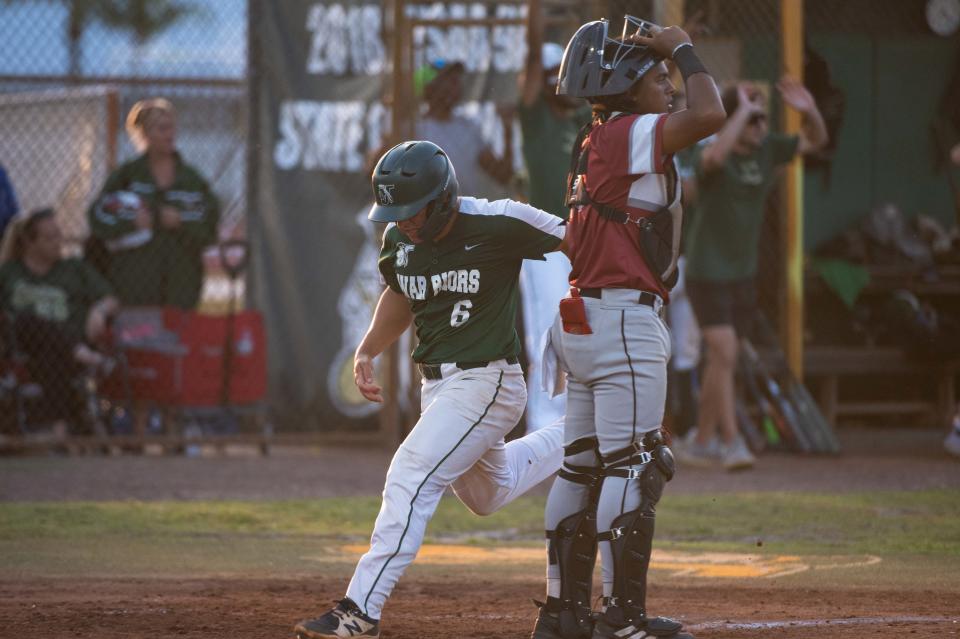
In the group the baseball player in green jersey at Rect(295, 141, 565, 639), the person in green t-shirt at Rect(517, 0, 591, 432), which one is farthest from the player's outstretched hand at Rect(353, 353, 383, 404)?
the person in green t-shirt at Rect(517, 0, 591, 432)

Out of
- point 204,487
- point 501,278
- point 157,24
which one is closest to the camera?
point 501,278

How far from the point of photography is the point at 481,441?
510 centimetres

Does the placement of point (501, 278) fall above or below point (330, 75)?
below

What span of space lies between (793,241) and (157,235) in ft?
15.1

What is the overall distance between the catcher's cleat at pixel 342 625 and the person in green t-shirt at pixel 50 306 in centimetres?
587

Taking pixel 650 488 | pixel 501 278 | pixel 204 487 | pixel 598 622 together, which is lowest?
pixel 204 487

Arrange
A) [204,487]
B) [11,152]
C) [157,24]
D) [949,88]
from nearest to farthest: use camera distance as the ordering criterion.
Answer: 1. [204,487]
2. [11,152]
3. [949,88]
4. [157,24]

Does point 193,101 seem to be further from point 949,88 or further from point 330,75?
point 949,88

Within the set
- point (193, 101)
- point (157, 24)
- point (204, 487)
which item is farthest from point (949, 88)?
point (157, 24)

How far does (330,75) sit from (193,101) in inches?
67.5

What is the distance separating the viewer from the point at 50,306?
10289 millimetres

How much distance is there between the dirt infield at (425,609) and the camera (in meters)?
5.11

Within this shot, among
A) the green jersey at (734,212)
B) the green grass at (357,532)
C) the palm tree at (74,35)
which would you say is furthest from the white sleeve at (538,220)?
the palm tree at (74,35)

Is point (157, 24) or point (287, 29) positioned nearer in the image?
point (287, 29)
